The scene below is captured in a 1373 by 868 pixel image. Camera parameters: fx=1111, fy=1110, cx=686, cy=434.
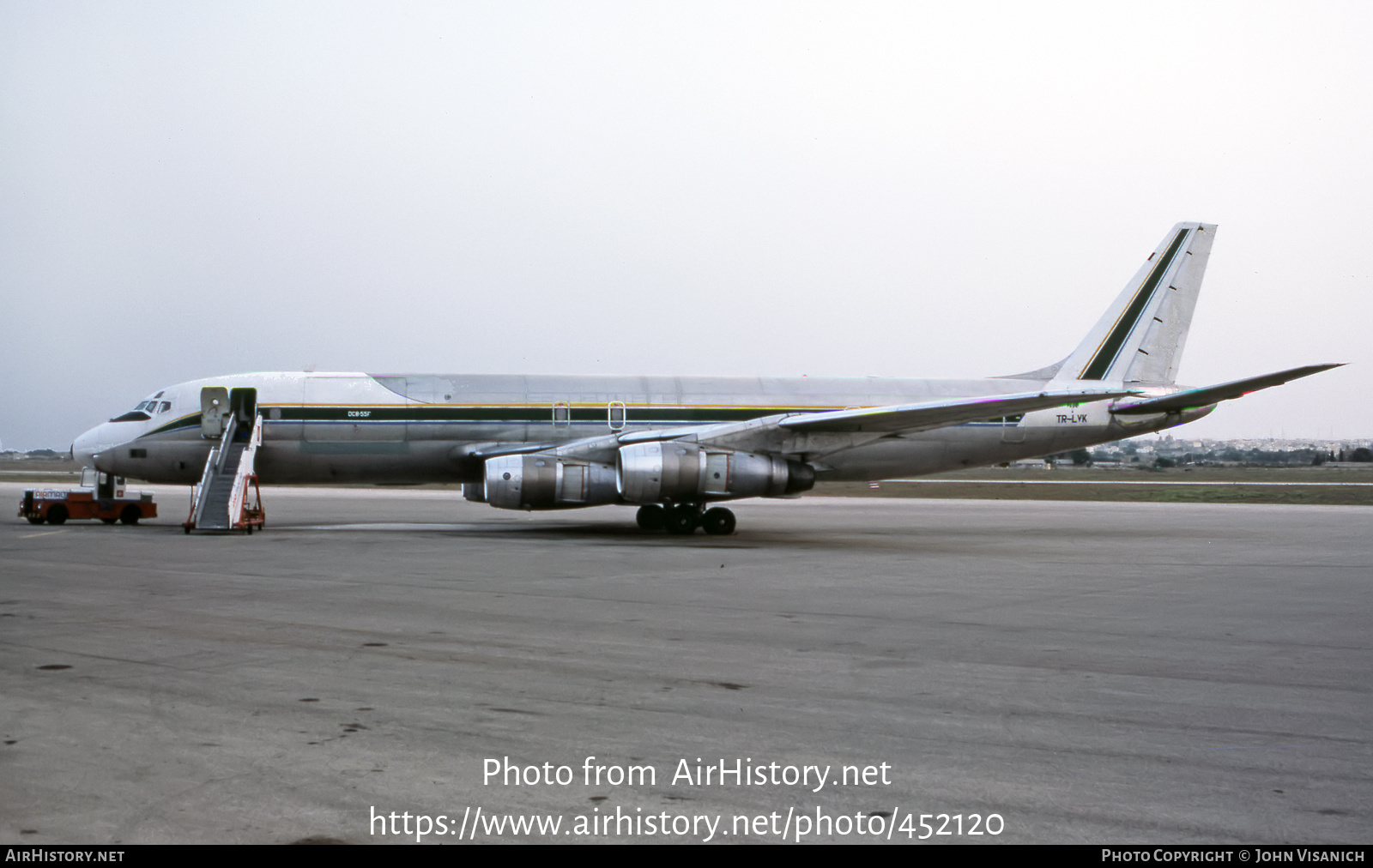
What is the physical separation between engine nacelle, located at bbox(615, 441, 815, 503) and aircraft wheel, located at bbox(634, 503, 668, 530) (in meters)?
1.79

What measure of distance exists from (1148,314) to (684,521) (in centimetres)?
1213

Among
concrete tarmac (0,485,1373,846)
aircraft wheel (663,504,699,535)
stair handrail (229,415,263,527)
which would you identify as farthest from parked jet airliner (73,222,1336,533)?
concrete tarmac (0,485,1373,846)

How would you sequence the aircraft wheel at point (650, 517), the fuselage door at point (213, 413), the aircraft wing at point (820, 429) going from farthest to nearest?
the aircraft wheel at point (650, 517) → the fuselage door at point (213, 413) → the aircraft wing at point (820, 429)

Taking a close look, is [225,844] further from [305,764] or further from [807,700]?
[807,700]

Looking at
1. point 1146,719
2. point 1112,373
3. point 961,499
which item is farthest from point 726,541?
point 961,499

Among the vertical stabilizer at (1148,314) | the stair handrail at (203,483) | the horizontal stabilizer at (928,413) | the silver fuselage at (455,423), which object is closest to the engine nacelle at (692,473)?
the horizontal stabilizer at (928,413)

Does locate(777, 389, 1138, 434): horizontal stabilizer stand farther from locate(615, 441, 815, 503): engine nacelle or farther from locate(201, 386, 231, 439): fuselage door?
locate(201, 386, 231, 439): fuselage door

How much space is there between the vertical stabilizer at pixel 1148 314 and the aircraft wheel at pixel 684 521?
32.7 feet

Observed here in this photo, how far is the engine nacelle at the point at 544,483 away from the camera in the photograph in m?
20.7

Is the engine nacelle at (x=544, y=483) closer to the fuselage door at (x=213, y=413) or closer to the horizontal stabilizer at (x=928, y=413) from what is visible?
the horizontal stabilizer at (x=928, y=413)

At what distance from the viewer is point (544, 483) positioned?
68.1 ft

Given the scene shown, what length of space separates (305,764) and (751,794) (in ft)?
7.06

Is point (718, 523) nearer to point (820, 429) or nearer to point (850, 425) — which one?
point (820, 429)

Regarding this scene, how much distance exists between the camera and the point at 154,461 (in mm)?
23047
